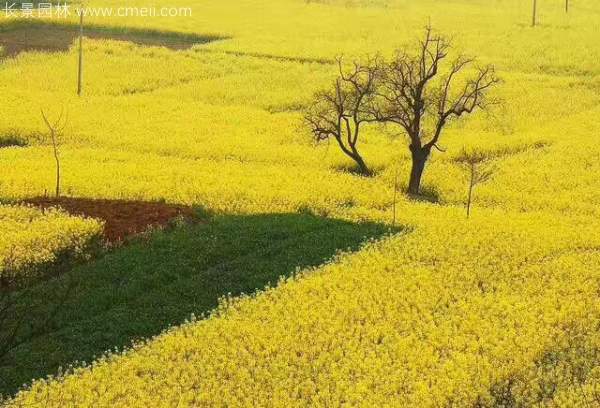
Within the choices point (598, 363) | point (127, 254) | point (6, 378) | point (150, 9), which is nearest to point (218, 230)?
point (127, 254)

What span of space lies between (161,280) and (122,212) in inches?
185

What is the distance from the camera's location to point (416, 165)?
27.7 metres

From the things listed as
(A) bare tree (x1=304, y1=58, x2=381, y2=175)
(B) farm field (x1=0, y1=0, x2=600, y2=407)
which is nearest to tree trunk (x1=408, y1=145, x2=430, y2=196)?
(B) farm field (x1=0, y1=0, x2=600, y2=407)

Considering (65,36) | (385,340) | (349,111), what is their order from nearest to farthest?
(385,340) < (349,111) < (65,36)

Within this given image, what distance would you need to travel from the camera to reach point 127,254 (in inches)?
821

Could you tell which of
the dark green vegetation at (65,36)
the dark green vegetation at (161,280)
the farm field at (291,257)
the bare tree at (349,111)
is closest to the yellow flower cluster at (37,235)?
the farm field at (291,257)

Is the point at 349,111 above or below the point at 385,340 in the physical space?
above

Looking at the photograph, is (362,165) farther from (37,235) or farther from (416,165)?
(37,235)

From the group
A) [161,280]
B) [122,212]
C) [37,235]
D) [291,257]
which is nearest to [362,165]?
[291,257]

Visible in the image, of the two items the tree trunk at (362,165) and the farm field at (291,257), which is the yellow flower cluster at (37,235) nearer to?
the farm field at (291,257)

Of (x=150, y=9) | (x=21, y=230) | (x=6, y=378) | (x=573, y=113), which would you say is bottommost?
(x=6, y=378)

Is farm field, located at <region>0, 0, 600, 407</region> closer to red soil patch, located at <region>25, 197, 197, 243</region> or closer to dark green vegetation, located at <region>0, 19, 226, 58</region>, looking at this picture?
red soil patch, located at <region>25, 197, 197, 243</region>

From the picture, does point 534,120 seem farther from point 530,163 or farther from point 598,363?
point 598,363

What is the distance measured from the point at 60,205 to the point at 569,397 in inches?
600
